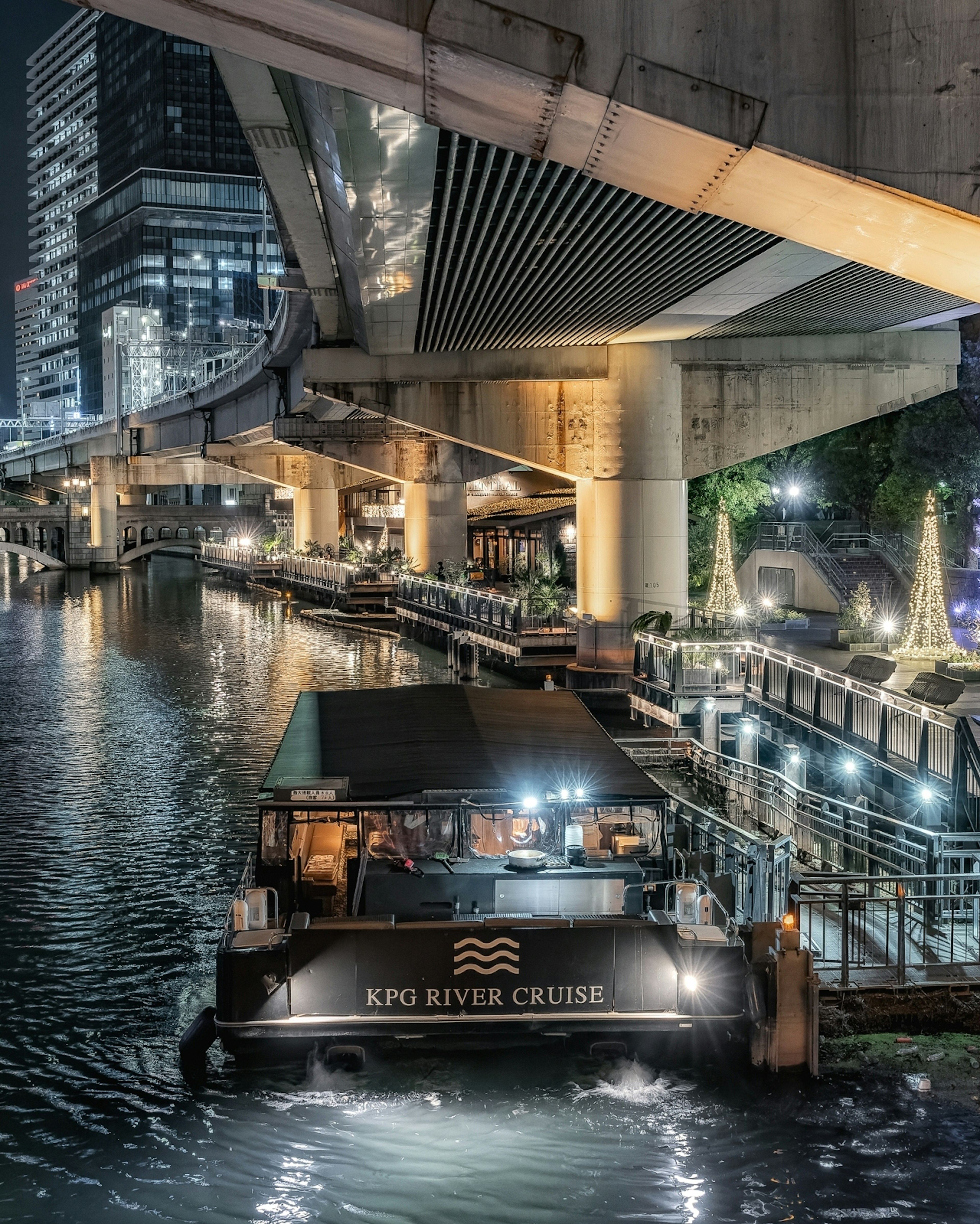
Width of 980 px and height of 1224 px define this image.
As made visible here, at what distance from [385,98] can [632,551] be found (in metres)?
24.5

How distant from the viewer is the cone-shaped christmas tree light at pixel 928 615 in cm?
2938

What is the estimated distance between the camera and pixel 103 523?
104312 mm

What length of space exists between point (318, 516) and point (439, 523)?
26235 mm

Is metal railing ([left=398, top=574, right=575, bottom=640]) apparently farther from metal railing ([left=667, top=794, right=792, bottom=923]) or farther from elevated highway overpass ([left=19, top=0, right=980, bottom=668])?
metal railing ([left=667, top=794, right=792, bottom=923])

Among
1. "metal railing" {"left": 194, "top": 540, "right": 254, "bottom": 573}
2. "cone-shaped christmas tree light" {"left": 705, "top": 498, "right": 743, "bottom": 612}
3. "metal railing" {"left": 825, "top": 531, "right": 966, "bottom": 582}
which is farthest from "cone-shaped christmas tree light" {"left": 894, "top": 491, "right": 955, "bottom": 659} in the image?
"metal railing" {"left": 194, "top": 540, "right": 254, "bottom": 573}

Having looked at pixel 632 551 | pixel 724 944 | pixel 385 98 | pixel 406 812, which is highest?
pixel 385 98

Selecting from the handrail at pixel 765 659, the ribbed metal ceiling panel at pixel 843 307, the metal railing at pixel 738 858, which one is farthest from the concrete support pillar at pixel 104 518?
the metal railing at pixel 738 858

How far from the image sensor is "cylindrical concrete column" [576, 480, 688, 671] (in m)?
34.2

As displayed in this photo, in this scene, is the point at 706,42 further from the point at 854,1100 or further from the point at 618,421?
the point at 618,421

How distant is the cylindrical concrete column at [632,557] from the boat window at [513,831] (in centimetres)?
2078

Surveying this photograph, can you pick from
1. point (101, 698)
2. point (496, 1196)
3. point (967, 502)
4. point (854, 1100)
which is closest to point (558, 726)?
point (854, 1100)

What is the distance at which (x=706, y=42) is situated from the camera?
9.34 m

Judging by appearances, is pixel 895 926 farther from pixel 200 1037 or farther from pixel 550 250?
pixel 550 250

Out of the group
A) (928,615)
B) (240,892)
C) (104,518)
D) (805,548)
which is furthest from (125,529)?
(240,892)
